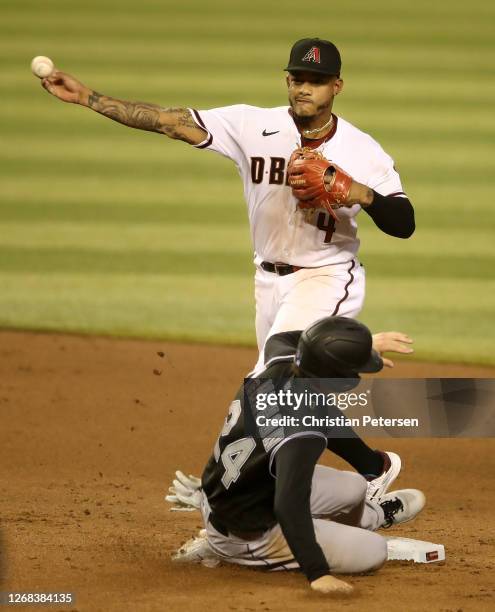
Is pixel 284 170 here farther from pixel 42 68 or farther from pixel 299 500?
pixel 299 500

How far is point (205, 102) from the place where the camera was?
14.7 meters

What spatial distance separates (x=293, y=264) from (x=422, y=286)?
4.77 meters

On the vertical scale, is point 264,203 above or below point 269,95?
below

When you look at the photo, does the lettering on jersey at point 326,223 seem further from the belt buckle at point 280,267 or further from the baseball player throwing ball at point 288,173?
the belt buckle at point 280,267

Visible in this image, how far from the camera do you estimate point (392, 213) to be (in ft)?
16.4

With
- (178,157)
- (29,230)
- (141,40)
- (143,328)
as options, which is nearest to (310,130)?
(143,328)

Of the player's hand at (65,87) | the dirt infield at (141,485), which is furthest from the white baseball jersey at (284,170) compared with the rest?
the dirt infield at (141,485)

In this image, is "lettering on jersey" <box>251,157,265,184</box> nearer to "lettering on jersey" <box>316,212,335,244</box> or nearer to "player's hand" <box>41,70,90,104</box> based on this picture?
"lettering on jersey" <box>316,212,335,244</box>

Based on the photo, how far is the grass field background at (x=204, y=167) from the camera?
Answer: 372 inches

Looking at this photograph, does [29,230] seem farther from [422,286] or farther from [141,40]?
[141,40]

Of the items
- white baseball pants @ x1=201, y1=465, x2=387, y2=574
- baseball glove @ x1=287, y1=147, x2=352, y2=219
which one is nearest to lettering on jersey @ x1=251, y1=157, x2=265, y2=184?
baseball glove @ x1=287, y1=147, x2=352, y2=219

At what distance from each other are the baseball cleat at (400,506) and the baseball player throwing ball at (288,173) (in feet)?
2.67

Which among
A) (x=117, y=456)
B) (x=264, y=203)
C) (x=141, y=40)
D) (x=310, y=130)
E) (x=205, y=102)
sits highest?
(x=141, y=40)

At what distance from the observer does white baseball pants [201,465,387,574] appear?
4414 mm
